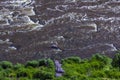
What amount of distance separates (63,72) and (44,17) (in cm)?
586

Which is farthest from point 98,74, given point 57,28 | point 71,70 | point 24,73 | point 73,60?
point 57,28

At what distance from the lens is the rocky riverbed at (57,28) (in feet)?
57.5

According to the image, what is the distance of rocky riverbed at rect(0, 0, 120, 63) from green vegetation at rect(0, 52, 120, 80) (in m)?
1.84

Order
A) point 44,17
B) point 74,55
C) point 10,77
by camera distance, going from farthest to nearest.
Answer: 1. point 44,17
2. point 74,55
3. point 10,77

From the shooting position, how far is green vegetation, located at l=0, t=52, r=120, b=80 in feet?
46.4

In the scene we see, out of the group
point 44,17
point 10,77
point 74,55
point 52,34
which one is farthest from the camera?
point 44,17

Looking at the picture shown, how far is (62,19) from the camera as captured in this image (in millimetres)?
19656

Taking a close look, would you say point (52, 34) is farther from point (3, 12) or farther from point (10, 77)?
point (10, 77)

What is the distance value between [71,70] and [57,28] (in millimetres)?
4554

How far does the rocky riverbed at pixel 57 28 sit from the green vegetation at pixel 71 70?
6.03ft

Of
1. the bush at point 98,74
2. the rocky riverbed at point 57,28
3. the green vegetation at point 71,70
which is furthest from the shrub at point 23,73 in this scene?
the rocky riverbed at point 57,28

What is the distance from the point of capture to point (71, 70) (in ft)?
47.8

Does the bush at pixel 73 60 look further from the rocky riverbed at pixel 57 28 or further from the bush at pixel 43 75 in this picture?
the bush at pixel 43 75

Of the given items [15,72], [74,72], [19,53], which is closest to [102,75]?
[74,72]
